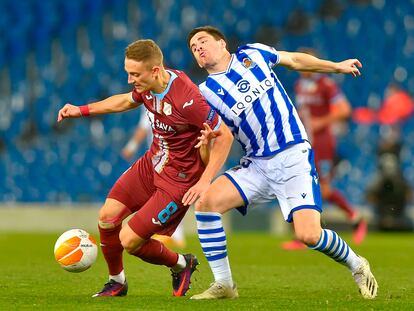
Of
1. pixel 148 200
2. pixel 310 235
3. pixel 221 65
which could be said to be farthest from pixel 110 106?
pixel 310 235

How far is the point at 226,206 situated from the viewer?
6.74 meters

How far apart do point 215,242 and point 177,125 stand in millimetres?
834

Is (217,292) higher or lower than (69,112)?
lower

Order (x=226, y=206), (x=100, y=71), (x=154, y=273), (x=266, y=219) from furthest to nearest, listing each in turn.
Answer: (x=100, y=71)
(x=266, y=219)
(x=154, y=273)
(x=226, y=206)

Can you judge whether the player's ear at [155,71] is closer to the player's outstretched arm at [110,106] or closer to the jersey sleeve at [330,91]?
the player's outstretched arm at [110,106]

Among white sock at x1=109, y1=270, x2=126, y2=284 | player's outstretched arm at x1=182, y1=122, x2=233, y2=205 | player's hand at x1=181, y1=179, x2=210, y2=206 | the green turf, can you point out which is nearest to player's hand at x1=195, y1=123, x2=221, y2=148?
player's outstretched arm at x1=182, y1=122, x2=233, y2=205

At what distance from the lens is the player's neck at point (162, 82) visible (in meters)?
6.71

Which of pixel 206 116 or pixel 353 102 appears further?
pixel 353 102

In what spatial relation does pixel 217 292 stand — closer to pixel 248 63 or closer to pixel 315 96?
pixel 248 63

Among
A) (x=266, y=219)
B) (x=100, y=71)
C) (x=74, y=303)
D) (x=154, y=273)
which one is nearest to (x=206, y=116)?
(x=74, y=303)

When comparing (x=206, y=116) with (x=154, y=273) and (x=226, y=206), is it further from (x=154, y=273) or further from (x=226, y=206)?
(x=154, y=273)

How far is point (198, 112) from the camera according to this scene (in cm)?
664

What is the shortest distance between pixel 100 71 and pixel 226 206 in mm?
11641

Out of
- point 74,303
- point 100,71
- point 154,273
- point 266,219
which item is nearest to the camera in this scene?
point 74,303
